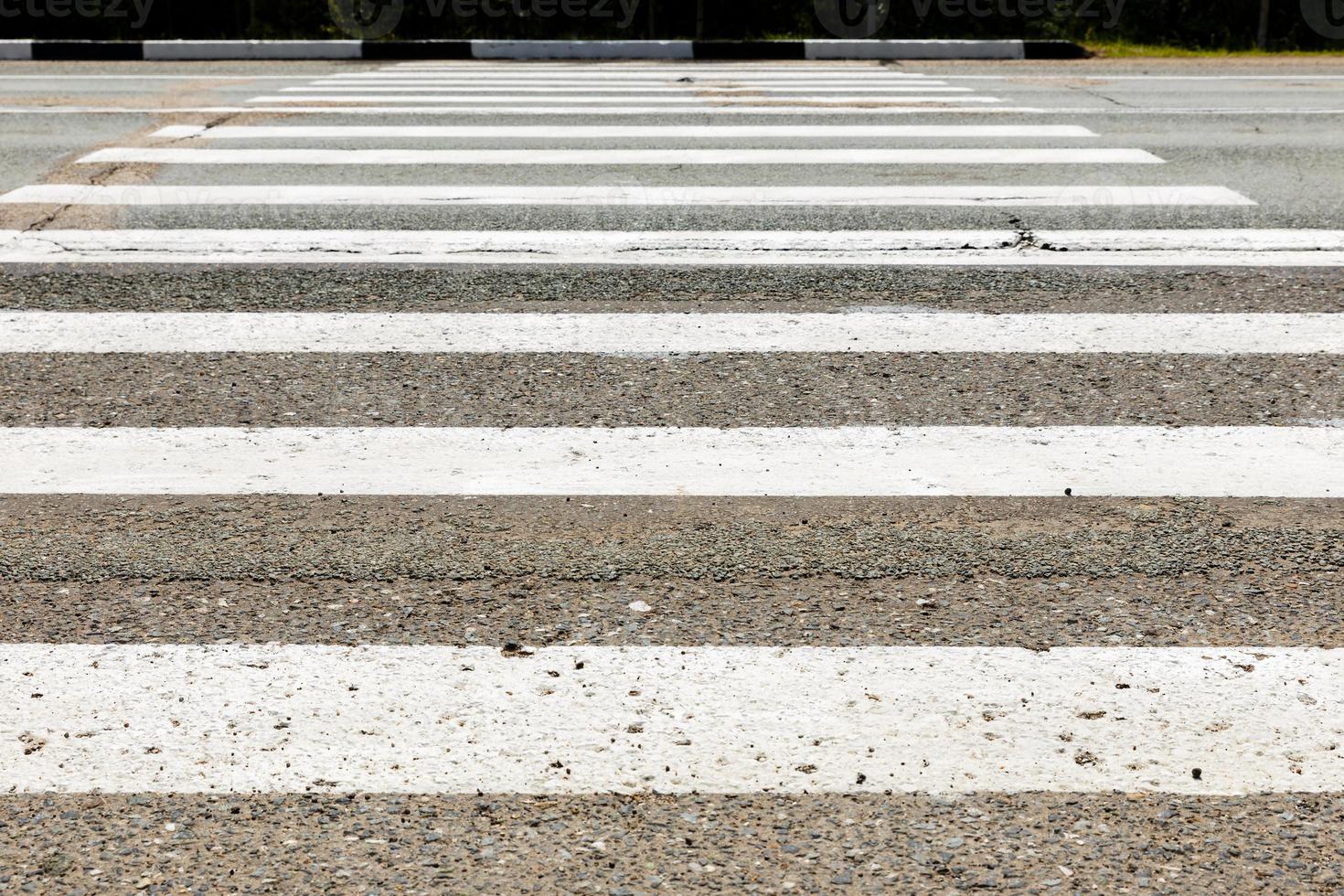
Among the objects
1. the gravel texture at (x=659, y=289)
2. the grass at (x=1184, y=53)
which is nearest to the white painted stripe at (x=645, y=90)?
the grass at (x=1184, y=53)

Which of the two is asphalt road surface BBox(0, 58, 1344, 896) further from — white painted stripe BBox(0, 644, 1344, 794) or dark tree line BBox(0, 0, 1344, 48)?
dark tree line BBox(0, 0, 1344, 48)

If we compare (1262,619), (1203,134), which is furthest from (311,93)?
(1262,619)

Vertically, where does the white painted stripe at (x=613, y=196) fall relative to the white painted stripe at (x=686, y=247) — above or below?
above

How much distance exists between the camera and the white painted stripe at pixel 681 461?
400cm

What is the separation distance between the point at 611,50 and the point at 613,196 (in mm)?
8954

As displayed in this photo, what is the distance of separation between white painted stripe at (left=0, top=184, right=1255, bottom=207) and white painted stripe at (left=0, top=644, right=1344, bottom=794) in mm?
4769

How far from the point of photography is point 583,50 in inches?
639

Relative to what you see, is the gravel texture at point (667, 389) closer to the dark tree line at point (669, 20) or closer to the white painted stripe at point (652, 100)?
the white painted stripe at point (652, 100)

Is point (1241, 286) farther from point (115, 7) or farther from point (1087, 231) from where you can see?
point (115, 7)

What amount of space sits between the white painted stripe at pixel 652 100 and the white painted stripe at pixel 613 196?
383cm

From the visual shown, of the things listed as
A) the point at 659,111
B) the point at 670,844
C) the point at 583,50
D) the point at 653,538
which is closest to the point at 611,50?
the point at 583,50

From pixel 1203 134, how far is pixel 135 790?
8828mm

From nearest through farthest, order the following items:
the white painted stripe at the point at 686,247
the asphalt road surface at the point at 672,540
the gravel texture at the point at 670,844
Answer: the gravel texture at the point at 670,844
the asphalt road surface at the point at 672,540
the white painted stripe at the point at 686,247

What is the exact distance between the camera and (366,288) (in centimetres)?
601
